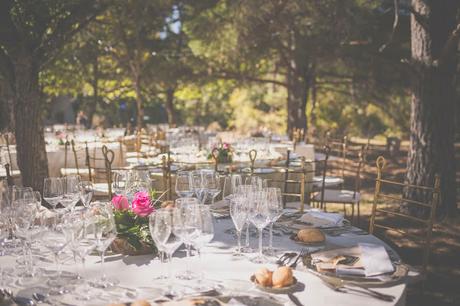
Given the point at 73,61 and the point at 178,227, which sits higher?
the point at 73,61

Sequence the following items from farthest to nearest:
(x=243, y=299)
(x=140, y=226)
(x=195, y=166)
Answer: (x=195, y=166)
(x=140, y=226)
(x=243, y=299)

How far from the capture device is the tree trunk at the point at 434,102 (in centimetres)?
626

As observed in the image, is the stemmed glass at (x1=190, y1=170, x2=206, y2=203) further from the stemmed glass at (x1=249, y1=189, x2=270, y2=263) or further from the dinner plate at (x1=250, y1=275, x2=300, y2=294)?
the dinner plate at (x1=250, y1=275, x2=300, y2=294)

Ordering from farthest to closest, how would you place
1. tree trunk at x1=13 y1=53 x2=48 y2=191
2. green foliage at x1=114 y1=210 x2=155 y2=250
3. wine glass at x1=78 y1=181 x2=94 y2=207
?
tree trunk at x1=13 y1=53 x2=48 y2=191 → wine glass at x1=78 y1=181 x2=94 y2=207 → green foliage at x1=114 y1=210 x2=155 y2=250

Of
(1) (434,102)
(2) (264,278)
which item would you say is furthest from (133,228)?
(1) (434,102)

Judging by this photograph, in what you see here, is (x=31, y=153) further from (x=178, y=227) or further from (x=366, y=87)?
(x=366, y=87)

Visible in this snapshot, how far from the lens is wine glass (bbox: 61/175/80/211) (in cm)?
261

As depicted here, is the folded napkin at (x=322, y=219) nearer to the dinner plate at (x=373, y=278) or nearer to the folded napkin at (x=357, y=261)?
the folded napkin at (x=357, y=261)

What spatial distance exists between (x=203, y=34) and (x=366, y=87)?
4523 mm

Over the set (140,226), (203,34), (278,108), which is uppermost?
(203,34)

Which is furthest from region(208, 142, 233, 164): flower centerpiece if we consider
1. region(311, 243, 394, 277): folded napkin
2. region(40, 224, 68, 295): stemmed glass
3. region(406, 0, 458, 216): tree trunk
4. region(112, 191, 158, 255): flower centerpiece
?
region(40, 224, 68, 295): stemmed glass

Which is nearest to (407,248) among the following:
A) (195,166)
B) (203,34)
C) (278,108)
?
(195,166)

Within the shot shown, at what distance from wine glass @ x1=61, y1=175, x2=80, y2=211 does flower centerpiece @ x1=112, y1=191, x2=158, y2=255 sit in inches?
16.5

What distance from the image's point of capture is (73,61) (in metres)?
16.6
